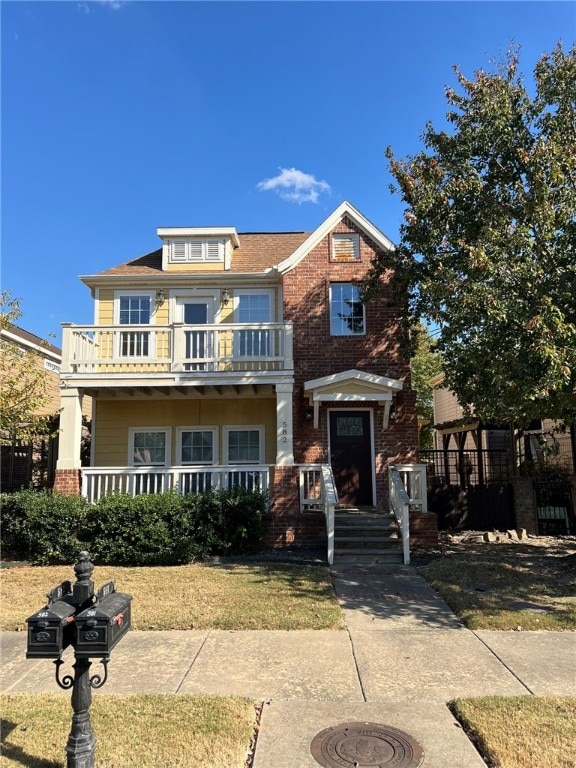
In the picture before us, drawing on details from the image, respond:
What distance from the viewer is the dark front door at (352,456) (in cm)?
1291

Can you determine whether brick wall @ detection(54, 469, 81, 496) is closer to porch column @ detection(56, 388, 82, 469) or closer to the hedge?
porch column @ detection(56, 388, 82, 469)

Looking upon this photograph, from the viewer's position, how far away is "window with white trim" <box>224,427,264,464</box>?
45.9 feet

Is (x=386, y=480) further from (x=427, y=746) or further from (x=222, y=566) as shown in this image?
(x=427, y=746)

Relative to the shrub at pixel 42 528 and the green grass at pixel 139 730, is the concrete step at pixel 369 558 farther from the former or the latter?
the green grass at pixel 139 730

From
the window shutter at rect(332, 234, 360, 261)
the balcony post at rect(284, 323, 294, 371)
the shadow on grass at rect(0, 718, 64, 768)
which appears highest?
the window shutter at rect(332, 234, 360, 261)

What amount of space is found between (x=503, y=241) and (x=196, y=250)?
8618 mm

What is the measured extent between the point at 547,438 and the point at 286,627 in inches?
575

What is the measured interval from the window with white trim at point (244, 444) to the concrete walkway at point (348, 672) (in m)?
7.27

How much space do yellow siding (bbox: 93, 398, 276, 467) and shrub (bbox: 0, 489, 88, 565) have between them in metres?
3.49

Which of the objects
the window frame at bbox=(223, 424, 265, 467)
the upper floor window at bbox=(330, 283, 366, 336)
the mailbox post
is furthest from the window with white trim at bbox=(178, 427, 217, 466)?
the mailbox post

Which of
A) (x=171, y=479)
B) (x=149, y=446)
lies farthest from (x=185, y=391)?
(x=171, y=479)

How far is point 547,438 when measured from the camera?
1830 centimetres

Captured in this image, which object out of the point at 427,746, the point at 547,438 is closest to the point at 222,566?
the point at 427,746

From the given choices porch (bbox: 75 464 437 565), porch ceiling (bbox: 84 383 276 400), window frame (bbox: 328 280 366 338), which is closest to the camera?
porch (bbox: 75 464 437 565)
